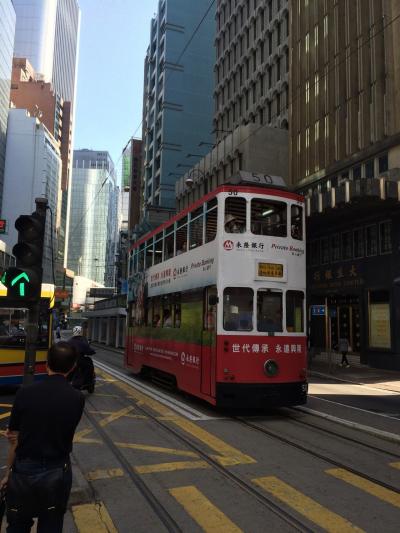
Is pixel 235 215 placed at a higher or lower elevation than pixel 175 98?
lower

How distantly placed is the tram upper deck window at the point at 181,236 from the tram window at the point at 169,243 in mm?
440

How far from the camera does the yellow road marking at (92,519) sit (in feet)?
14.1

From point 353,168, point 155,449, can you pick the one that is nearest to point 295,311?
point 155,449

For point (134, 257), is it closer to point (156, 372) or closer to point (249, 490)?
point (156, 372)

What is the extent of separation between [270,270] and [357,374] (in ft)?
42.0

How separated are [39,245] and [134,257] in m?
11.4

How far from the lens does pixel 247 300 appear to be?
31.3ft

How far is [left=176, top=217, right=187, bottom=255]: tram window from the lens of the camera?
11.8 m

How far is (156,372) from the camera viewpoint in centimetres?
1410

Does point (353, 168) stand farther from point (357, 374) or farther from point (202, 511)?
point (202, 511)

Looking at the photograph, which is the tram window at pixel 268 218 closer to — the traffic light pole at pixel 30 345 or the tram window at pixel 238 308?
the tram window at pixel 238 308

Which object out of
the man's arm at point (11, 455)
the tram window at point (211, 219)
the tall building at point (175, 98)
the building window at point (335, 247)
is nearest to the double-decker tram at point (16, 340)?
the tram window at point (211, 219)

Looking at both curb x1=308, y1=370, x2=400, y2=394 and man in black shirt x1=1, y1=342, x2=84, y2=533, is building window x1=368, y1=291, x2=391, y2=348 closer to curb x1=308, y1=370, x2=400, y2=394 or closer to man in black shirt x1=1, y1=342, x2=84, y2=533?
curb x1=308, y1=370, x2=400, y2=394

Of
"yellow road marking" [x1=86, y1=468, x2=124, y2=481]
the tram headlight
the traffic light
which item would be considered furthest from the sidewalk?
the traffic light
